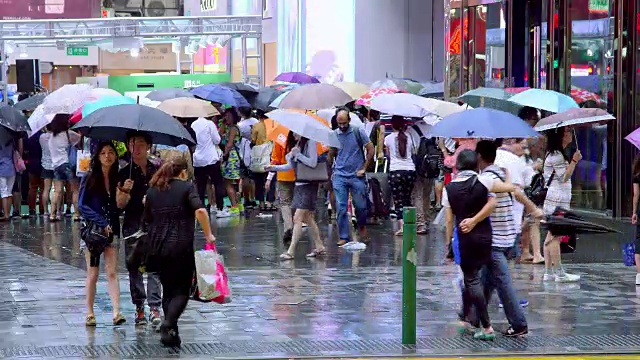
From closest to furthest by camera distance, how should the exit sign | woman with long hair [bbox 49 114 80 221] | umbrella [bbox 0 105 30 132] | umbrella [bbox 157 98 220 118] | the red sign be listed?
the exit sign
umbrella [bbox 0 105 30 132]
umbrella [bbox 157 98 220 118]
woman with long hair [bbox 49 114 80 221]
the red sign

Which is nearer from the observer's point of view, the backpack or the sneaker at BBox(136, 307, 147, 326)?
the sneaker at BBox(136, 307, 147, 326)

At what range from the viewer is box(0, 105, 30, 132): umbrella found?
1972 centimetres

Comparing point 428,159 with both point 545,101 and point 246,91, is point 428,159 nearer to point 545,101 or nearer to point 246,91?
point 545,101

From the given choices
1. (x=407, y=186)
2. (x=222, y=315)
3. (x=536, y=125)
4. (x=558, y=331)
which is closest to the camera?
(x=558, y=331)

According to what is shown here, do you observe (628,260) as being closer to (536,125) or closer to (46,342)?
(536,125)

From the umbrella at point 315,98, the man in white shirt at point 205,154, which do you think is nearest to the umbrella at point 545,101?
the umbrella at point 315,98

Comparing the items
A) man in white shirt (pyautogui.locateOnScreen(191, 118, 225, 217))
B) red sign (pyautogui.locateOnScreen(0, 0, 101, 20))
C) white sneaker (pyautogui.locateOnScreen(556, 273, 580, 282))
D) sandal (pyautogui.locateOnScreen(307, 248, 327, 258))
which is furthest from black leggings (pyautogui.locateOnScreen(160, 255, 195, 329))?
red sign (pyautogui.locateOnScreen(0, 0, 101, 20))

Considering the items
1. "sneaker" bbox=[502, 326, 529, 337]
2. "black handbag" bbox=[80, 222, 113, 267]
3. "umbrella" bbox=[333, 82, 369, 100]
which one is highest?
"umbrella" bbox=[333, 82, 369, 100]

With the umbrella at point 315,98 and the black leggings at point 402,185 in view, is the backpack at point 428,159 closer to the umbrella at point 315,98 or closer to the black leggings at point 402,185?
the black leggings at point 402,185

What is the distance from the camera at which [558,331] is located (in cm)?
1040

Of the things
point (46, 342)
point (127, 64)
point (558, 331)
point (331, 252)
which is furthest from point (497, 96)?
point (127, 64)

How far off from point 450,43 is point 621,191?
7.36 meters

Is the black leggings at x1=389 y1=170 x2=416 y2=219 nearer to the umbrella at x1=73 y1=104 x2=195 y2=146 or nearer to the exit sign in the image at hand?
the exit sign

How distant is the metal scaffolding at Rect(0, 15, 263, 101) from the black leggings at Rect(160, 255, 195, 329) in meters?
17.8
